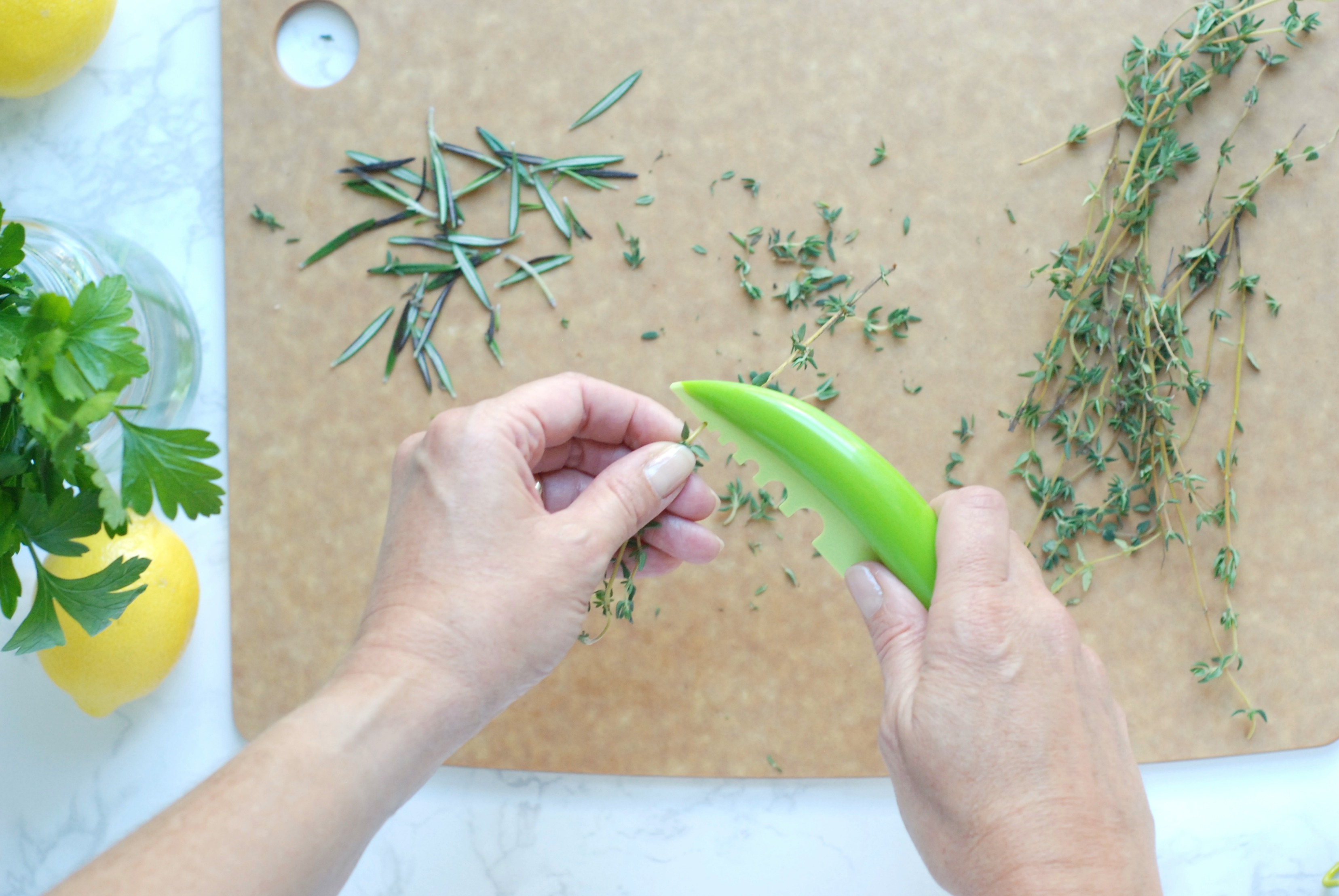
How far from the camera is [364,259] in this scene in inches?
49.2

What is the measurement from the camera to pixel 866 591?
0.97 meters

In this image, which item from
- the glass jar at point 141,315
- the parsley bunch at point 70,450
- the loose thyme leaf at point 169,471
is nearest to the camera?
the parsley bunch at point 70,450

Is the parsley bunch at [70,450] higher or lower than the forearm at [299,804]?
higher

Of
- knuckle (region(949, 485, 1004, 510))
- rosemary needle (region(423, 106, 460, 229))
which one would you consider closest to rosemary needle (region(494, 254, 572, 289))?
rosemary needle (region(423, 106, 460, 229))

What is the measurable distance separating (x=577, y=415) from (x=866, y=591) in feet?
1.24

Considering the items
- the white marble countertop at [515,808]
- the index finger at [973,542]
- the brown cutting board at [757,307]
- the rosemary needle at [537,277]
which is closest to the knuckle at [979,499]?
the index finger at [973,542]

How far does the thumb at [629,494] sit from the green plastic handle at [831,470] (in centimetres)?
7

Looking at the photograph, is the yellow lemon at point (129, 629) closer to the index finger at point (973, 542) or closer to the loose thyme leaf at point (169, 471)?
the loose thyme leaf at point (169, 471)

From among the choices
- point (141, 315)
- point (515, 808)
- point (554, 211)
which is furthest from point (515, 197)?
point (515, 808)

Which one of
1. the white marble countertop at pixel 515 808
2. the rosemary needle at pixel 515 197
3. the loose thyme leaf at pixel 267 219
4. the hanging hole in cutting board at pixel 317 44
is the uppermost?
the hanging hole in cutting board at pixel 317 44

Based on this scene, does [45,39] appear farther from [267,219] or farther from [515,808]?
[515,808]

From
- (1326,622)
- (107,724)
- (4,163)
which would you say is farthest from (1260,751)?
(4,163)

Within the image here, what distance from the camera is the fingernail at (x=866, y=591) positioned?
37.9 inches

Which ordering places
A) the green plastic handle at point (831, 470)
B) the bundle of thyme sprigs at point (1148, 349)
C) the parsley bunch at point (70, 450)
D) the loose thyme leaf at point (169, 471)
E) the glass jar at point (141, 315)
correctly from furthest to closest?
1. the bundle of thyme sprigs at point (1148, 349)
2. the glass jar at point (141, 315)
3. the green plastic handle at point (831, 470)
4. the loose thyme leaf at point (169, 471)
5. the parsley bunch at point (70, 450)
